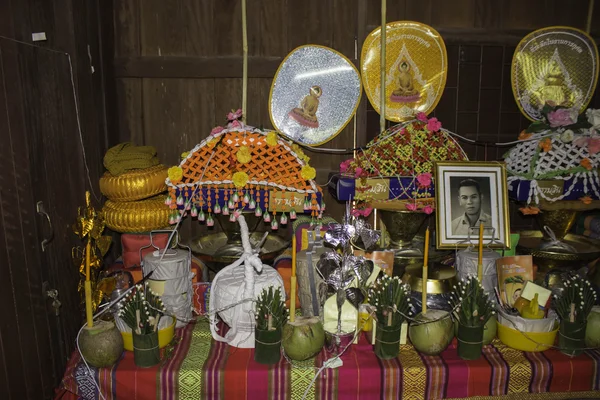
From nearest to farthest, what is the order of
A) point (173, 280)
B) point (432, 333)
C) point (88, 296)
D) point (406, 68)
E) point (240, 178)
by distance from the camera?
1. point (88, 296)
2. point (432, 333)
3. point (173, 280)
4. point (240, 178)
5. point (406, 68)

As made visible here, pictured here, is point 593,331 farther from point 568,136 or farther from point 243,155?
point 243,155

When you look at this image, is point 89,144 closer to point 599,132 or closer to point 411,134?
point 411,134

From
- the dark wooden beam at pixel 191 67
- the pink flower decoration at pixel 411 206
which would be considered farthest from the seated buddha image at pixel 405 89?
the pink flower decoration at pixel 411 206

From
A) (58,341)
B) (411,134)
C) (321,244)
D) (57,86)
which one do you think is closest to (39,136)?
(57,86)

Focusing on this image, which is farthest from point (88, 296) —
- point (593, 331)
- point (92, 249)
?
point (593, 331)

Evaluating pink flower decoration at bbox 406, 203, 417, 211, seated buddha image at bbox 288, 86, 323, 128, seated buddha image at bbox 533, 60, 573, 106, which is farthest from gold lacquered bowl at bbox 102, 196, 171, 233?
seated buddha image at bbox 533, 60, 573, 106

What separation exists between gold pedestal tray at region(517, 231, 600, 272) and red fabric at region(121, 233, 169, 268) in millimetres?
1959

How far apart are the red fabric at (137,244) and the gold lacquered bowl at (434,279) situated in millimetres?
1270

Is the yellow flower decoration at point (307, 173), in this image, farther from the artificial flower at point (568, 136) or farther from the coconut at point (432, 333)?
the artificial flower at point (568, 136)

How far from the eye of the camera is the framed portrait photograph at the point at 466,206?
2412mm

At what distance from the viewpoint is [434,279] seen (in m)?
2.21

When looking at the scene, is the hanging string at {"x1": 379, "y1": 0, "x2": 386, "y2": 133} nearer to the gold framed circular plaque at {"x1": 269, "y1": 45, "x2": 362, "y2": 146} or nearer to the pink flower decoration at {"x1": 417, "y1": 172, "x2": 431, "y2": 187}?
the gold framed circular plaque at {"x1": 269, "y1": 45, "x2": 362, "y2": 146}

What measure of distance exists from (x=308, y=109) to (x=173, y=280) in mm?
1439

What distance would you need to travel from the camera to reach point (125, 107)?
2990 millimetres
